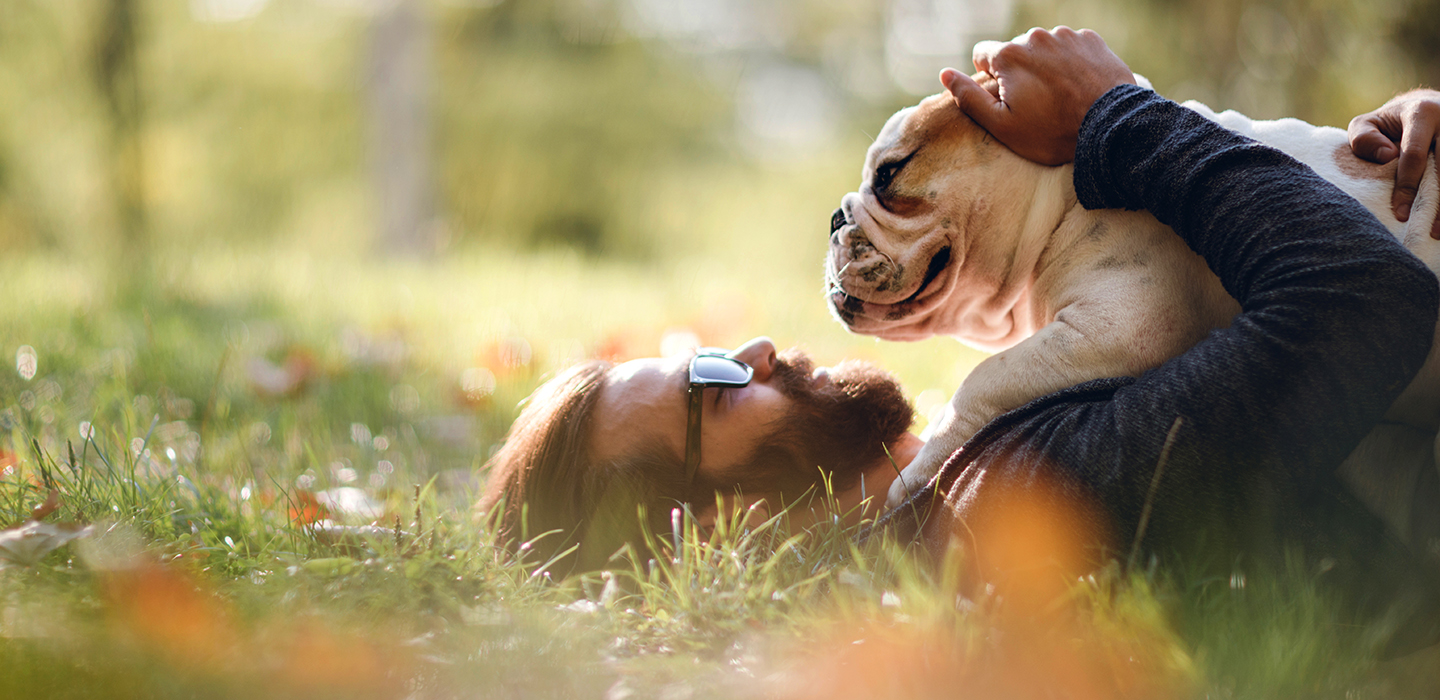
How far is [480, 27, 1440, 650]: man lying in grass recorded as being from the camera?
1421 mm

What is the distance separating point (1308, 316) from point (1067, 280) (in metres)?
0.60

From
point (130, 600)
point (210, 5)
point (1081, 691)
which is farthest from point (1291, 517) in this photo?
point (210, 5)

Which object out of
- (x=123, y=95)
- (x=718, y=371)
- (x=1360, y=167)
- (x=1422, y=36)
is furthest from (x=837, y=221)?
(x=123, y=95)

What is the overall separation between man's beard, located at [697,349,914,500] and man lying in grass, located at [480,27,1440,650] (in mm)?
182

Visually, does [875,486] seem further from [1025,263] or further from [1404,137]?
[1404,137]

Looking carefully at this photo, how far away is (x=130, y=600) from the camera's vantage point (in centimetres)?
151

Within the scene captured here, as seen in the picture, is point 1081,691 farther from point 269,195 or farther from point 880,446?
point 269,195

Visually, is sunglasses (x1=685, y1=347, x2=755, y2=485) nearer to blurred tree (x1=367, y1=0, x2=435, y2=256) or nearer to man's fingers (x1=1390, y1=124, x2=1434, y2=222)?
man's fingers (x1=1390, y1=124, x2=1434, y2=222)

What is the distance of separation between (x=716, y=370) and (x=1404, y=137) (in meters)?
1.46

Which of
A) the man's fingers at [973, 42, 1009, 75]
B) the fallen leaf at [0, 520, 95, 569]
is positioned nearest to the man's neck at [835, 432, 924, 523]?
the man's fingers at [973, 42, 1009, 75]

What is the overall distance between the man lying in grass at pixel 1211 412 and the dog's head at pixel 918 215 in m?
0.19

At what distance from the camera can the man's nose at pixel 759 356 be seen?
2180 mm

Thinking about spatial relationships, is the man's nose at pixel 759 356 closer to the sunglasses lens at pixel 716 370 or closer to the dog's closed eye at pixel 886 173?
the sunglasses lens at pixel 716 370

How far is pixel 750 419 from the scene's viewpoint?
2082mm
